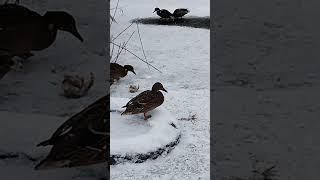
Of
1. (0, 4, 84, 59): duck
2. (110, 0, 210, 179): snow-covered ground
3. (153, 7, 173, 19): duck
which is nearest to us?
(0, 4, 84, 59): duck

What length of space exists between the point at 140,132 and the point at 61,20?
50 cm

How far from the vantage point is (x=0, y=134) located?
3.04 feet

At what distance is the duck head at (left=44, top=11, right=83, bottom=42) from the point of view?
872 millimetres

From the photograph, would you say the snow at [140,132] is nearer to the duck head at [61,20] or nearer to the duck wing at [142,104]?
the duck wing at [142,104]

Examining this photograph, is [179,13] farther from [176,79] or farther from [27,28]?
[27,28]

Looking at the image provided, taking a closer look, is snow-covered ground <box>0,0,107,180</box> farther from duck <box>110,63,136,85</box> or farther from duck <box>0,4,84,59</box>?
duck <box>110,63,136,85</box>

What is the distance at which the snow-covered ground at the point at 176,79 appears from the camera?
1.19 metres

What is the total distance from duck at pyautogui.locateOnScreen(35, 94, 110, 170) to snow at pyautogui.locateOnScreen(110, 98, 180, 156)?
0.32 meters

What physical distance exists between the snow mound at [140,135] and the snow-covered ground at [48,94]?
301 millimetres

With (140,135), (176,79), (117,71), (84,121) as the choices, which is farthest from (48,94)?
(176,79)

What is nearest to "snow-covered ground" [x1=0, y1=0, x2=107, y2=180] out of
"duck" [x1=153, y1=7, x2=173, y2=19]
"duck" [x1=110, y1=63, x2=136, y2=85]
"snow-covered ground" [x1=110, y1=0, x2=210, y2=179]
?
"snow-covered ground" [x1=110, y1=0, x2=210, y2=179]
